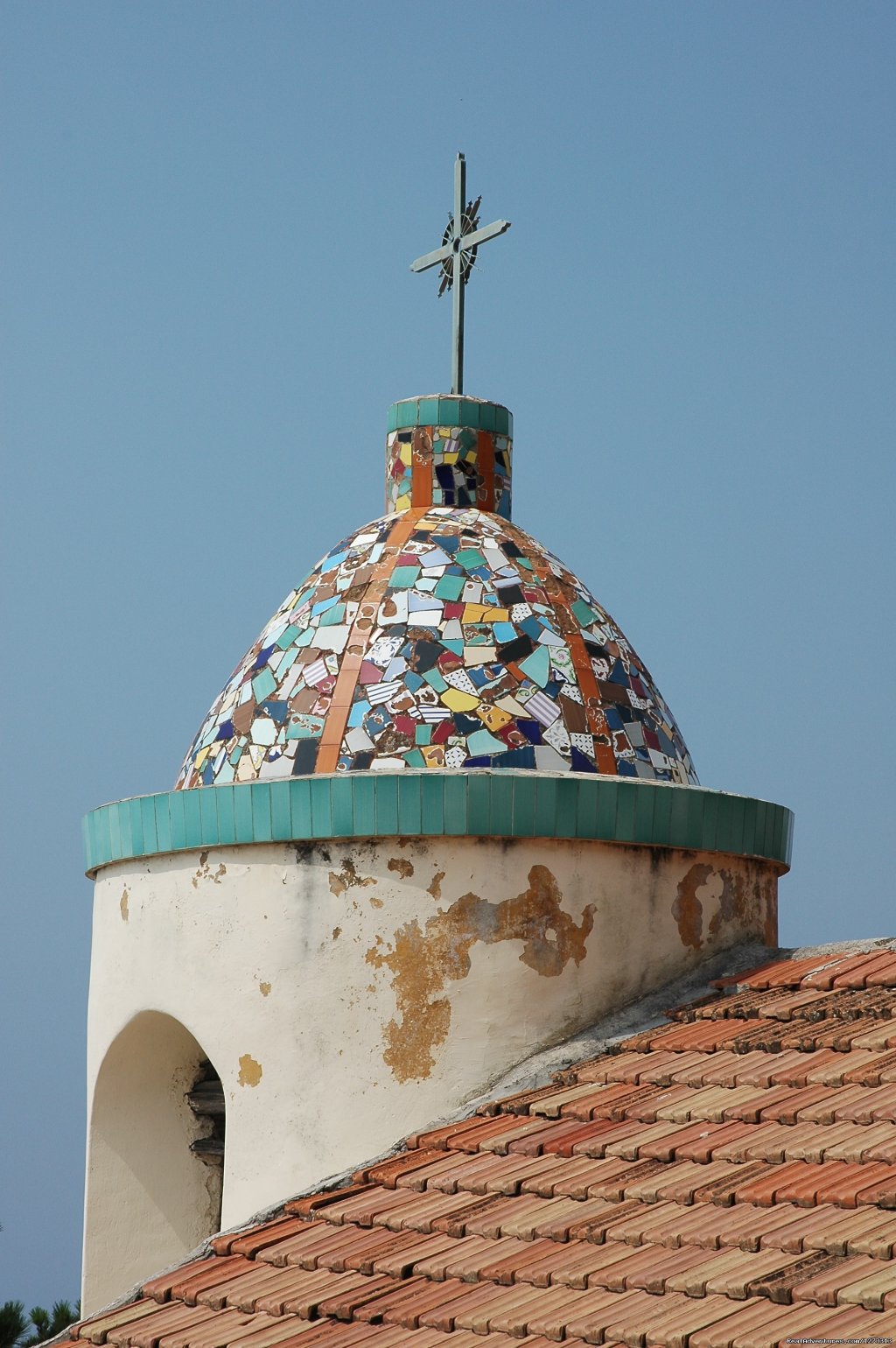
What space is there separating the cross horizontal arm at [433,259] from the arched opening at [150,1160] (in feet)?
12.6

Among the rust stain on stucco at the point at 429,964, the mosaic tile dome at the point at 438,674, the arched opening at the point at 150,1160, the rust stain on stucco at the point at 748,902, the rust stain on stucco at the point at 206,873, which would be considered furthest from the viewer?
the arched opening at the point at 150,1160

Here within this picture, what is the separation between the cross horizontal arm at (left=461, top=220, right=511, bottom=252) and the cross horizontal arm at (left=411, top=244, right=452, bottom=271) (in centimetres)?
10

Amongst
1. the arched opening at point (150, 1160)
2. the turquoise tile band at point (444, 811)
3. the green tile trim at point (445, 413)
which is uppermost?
the green tile trim at point (445, 413)

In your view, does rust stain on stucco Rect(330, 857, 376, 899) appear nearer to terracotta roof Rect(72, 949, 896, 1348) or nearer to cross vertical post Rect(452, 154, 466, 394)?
terracotta roof Rect(72, 949, 896, 1348)

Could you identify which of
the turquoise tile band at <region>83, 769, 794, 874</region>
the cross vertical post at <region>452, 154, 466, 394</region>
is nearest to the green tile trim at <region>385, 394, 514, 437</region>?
the cross vertical post at <region>452, 154, 466, 394</region>

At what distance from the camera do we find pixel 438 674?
24.7 ft

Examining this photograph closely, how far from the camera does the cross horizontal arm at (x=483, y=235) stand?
28.8 ft

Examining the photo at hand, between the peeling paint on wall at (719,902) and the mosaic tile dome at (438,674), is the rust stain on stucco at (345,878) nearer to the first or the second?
the mosaic tile dome at (438,674)

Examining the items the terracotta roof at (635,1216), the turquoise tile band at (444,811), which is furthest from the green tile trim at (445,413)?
the terracotta roof at (635,1216)

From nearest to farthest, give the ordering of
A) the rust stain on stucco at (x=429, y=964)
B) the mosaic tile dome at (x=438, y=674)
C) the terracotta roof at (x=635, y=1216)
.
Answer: the terracotta roof at (x=635, y=1216) < the rust stain on stucco at (x=429, y=964) < the mosaic tile dome at (x=438, y=674)

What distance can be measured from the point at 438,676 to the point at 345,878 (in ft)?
3.13

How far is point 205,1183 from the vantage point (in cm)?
828

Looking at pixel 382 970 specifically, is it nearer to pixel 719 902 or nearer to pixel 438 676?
pixel 438 676

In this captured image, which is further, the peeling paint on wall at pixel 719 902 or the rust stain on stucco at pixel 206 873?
the peeling paint on wall at pixel 719 902
